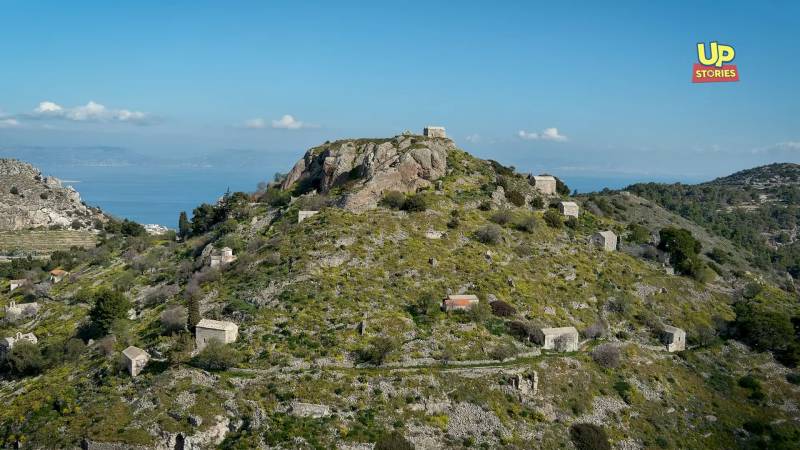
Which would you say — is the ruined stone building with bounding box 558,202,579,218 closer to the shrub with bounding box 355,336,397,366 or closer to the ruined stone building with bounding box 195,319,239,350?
the shrub with bounding box 355,336,397,366

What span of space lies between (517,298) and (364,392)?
19.6m

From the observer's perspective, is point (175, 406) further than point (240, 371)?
No

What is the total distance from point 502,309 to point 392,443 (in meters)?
18.4

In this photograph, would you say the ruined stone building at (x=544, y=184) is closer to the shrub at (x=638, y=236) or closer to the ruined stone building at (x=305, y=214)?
the shrub at (x=638, y=236)

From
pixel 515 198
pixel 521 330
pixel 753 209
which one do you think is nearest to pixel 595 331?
pixel 521 330

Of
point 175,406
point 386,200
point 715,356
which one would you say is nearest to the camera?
point 175,406

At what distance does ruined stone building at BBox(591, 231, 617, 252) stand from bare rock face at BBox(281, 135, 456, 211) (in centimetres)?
1983

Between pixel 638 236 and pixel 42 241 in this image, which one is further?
pixel 42 241

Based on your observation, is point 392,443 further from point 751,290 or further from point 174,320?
point 751,290

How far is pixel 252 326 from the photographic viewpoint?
4234 cm

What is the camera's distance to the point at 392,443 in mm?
31547

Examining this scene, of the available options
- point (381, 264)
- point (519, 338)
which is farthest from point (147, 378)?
point (519, 338)

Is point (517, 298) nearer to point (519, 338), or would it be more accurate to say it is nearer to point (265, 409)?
point (519, 338)

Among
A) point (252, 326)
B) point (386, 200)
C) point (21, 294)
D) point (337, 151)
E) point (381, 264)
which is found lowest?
point (21, 294)
